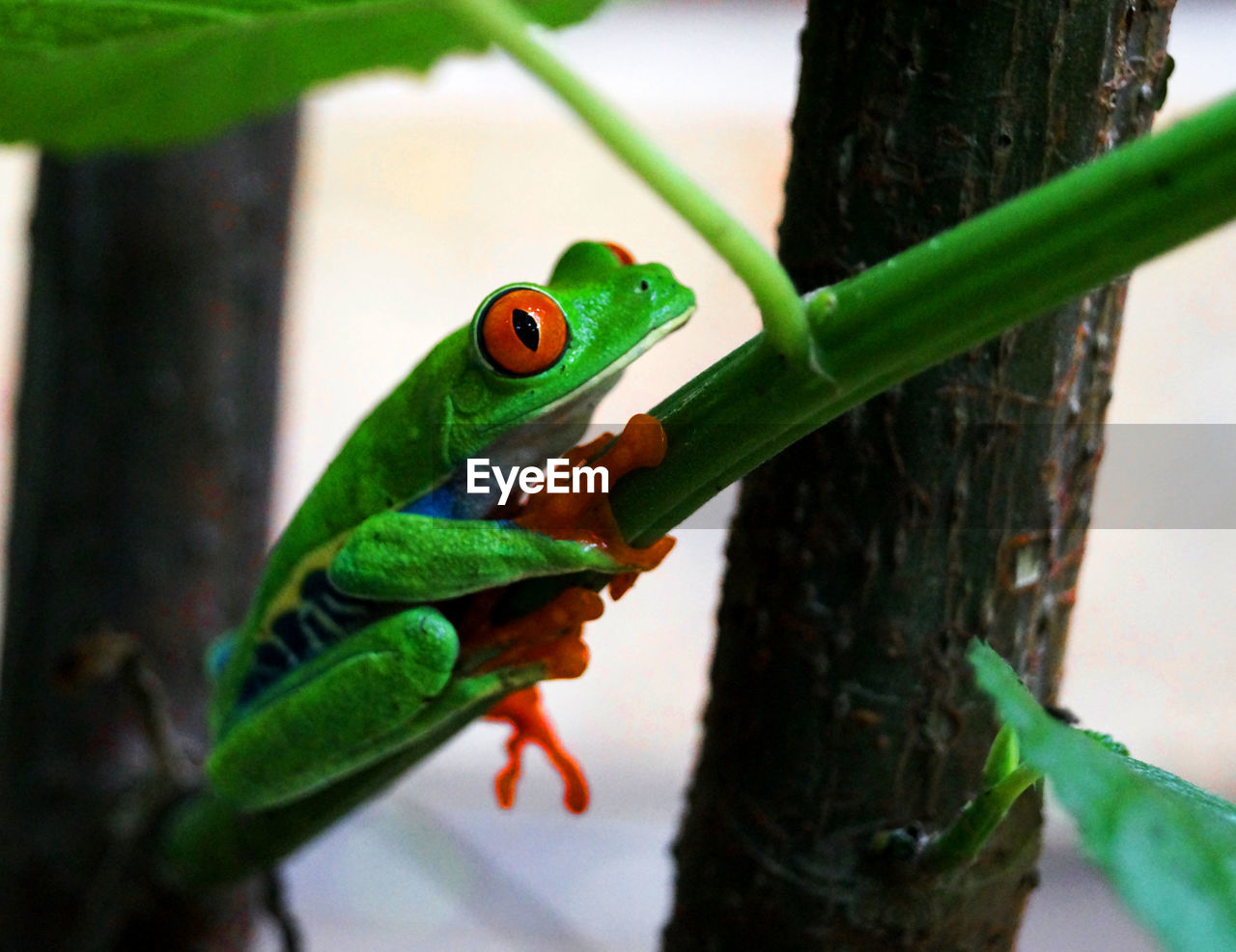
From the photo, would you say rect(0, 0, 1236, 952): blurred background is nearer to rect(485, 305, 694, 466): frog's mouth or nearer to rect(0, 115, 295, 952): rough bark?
rect(0, 115, 295, 952): rough bark

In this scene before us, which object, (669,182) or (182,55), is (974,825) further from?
(182,55)

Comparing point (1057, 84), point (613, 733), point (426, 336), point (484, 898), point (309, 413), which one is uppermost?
point (426, 336)

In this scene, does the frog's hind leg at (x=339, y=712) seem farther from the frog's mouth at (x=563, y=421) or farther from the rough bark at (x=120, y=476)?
the rough bark at (x=120, y=476)

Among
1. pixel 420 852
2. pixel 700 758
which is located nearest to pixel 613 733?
pixel 420 852

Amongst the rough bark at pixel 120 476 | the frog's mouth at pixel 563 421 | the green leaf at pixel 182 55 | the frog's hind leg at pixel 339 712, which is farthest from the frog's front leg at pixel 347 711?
the rough bark at pixel 120 476

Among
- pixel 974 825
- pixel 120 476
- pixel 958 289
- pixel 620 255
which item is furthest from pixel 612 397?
pixel 958 289

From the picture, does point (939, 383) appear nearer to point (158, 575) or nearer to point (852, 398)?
point (852, 398)
